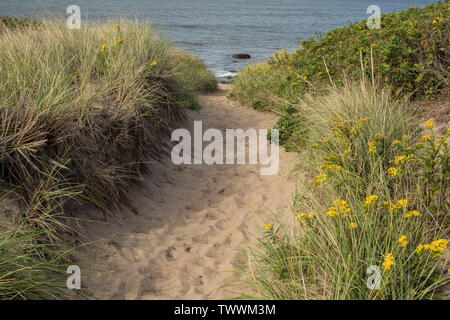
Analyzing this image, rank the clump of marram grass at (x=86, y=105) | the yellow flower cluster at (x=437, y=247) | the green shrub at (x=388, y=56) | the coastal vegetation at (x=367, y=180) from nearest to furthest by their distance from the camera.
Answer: the yellow flower cluster at (x=437, y=247), the coastal vegetation at (x=367, y=180), the clump of marram grass at (x=86, y=105), the green shrub at (x=388, y=56)

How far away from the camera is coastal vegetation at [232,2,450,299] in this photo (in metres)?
2.70

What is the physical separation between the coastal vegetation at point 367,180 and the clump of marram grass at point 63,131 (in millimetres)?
1814

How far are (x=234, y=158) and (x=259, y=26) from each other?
48.2 meters

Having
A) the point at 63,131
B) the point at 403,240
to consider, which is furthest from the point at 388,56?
the point at 63,131

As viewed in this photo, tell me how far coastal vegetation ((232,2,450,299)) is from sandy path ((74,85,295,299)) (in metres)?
0.42

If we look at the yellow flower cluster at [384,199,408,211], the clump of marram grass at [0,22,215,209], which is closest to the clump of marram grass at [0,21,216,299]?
the clump of marram grass at [0,22,215,209]

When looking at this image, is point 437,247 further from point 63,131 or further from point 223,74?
point 223,74

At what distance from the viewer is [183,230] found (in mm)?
4418

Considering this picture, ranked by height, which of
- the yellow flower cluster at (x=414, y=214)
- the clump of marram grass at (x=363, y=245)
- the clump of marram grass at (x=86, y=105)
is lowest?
the clump of marram grass at (x=363, y=245)

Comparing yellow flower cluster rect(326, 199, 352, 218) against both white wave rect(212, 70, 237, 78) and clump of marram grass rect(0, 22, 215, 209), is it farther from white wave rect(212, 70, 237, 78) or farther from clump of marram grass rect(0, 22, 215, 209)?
white wave rect(212, 70, 237, 78)

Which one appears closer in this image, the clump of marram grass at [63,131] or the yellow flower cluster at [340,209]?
the yellow flower cluster at [340,209]

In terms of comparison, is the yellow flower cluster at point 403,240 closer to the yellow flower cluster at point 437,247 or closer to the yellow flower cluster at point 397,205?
the yellow flower cluster at point 437,247

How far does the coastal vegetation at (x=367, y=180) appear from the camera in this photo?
2.70 m

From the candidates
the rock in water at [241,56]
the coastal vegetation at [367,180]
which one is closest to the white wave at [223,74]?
the rock in water at [241,56]
